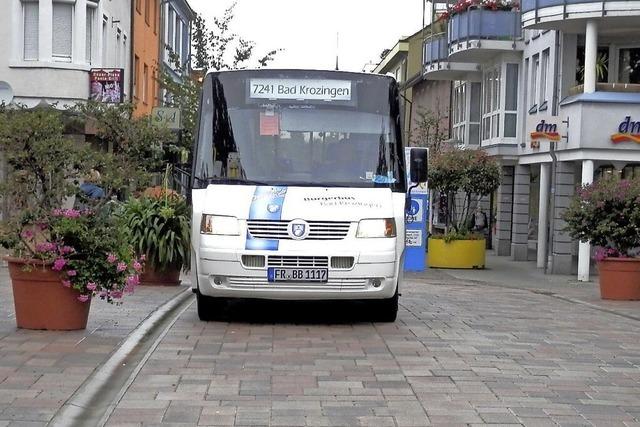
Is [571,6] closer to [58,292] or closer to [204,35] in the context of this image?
[204,35]

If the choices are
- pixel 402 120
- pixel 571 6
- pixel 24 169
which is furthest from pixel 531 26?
pixel 24 169

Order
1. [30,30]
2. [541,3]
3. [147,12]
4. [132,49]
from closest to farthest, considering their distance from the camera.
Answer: [541,3]
[30,30]
[132,49]
[147,12]

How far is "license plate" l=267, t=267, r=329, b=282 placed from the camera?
1060cm

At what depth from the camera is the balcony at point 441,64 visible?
115 ft

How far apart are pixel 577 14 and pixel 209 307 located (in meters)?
15.8

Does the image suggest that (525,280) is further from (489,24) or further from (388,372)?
(388,372)

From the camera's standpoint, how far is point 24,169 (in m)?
9.38

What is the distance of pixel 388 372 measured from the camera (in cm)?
817

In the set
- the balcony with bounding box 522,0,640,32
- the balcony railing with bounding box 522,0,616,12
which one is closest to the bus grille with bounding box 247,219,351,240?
the balcony with bounding box 522,0,640,32

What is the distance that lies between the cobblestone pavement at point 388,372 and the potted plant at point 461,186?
44.6 ft

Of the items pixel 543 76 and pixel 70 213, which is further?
pixel 543 76

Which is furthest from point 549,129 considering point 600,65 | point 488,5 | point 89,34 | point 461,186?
point 89,34

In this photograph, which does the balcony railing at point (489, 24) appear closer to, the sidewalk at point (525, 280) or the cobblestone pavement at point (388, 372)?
the sidewalk at point (525, 280)

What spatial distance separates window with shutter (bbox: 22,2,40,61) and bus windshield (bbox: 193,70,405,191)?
17453 mm
